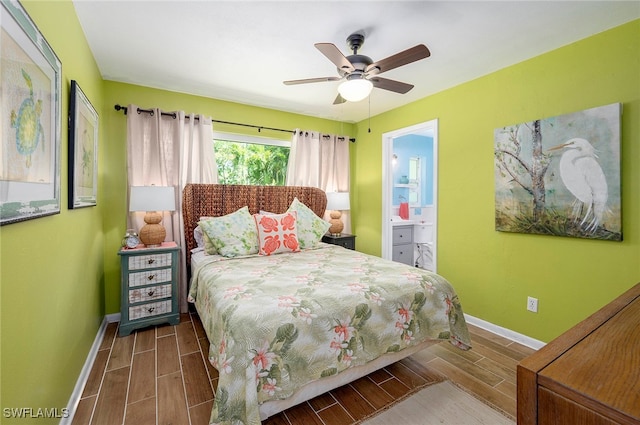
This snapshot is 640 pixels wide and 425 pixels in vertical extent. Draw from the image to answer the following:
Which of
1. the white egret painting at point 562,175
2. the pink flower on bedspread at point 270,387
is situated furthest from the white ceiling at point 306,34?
the pink flower on bedspread at point 270,387

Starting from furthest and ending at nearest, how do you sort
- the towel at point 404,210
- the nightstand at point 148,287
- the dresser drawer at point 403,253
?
the towel at point 404,210, the dresser drawer at point 403,253, the nightstand at point 148,287

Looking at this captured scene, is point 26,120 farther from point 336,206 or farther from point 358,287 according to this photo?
point 336,206

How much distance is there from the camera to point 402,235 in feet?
15.1

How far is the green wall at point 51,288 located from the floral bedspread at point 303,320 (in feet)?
2.44

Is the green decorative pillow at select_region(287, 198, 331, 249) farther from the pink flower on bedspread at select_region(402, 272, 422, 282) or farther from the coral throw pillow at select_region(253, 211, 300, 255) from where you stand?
the pink flower on bedspread at select_region(402, 272, 422, 282)

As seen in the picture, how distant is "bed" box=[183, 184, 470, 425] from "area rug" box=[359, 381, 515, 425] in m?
0.26

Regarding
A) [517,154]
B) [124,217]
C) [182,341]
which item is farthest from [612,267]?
[124,217]

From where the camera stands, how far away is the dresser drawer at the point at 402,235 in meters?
4.50

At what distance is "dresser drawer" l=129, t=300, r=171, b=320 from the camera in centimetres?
266

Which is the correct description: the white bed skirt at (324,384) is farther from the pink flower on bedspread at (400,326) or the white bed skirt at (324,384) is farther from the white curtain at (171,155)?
the white curtain at (171,155)

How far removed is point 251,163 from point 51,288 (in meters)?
2.72

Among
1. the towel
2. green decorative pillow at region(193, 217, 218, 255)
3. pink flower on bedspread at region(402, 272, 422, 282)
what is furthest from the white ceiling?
the towel

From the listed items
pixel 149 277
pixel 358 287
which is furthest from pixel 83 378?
pixel 358 287

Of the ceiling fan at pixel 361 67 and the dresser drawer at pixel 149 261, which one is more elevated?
the ceiling fan at pixel 361 67
